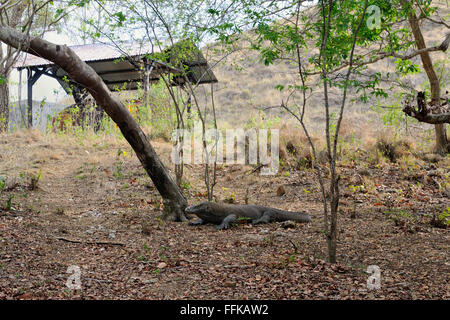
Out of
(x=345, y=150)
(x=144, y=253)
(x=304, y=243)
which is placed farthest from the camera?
(x=345, y=150)

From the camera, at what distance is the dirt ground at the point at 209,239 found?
3289 millimetres

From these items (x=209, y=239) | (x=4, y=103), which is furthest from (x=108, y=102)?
(x=4, y=103)

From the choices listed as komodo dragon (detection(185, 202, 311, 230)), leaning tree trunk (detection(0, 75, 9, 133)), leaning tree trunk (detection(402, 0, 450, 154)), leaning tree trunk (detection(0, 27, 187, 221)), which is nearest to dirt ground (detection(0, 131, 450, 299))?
komodo dragon (detection(185, 202, 311, 230))

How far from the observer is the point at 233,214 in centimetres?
552

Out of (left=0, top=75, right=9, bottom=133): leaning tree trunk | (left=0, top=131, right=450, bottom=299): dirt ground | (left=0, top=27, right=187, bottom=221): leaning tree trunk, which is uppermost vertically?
(left=0, top=75, right=9, bottom=133): leaning tree trunk

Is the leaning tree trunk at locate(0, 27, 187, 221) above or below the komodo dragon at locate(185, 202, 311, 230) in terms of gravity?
above

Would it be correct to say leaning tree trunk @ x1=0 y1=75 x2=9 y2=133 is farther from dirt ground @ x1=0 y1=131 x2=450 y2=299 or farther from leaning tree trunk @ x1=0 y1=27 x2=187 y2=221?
leaning tree trunk @ x1=0 y1=27 x2=187 y2=221

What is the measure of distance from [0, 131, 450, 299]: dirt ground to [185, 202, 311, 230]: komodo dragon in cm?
16

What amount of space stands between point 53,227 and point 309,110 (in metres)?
18.6

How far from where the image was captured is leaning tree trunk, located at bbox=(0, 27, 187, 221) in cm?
440

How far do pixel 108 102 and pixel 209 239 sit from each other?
2.02 metres
